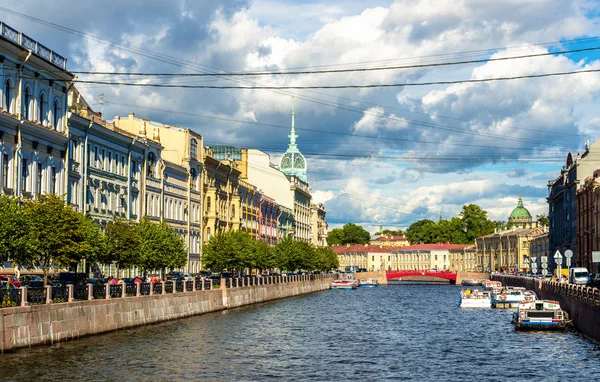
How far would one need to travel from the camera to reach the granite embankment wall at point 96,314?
34.4 m

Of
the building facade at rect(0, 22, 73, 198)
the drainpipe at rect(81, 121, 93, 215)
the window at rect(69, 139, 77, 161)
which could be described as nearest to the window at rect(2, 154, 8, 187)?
the building facade at rect(0, 22, 73, 198)

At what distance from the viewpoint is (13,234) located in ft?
130

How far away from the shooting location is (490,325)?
58062 millimetres

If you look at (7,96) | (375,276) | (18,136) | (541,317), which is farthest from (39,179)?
(375,276)

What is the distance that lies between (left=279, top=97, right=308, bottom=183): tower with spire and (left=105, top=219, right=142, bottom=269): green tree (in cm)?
12436

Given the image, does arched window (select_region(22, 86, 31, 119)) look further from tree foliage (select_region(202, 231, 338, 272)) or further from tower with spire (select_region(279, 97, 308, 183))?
tower with spire (select_region(279, 97, 308, 183))

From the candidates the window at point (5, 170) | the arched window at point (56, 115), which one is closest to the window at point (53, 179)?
the arched window at point (56, 115)

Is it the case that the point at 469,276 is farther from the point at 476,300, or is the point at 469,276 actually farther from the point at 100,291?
the point at 100,291

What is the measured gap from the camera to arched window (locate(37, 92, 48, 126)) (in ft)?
185

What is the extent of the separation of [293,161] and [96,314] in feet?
471

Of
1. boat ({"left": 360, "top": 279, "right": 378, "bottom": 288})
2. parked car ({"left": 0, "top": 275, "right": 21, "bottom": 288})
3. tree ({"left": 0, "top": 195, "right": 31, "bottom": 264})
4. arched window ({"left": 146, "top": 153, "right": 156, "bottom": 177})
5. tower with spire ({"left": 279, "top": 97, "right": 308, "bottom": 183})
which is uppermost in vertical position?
tower with spire ({"left": 279, "top": 97, "right": 308, "bottom": 183})

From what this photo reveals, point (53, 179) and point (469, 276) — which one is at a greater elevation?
point (53, 179)

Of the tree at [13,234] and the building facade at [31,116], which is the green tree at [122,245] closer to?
the building facade at [31,116]

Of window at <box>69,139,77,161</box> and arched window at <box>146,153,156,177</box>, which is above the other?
arched window at <box>146,153,156,177</box>
